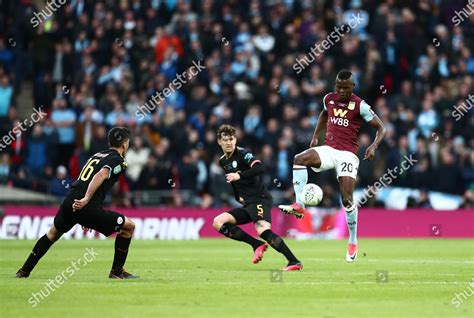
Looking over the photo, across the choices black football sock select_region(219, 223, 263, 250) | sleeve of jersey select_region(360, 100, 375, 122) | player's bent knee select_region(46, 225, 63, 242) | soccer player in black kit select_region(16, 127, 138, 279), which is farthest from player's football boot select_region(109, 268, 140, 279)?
sleeve of jersey select_region(360, 100, 375, 122)

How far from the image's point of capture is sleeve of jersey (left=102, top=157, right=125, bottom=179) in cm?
1461

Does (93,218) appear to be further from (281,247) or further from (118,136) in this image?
(281,247)

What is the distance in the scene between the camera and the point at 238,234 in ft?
56.1

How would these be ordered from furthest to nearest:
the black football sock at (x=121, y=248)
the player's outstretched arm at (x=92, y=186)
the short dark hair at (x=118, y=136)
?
the black football sock at (x=121, y=248) → the short dark hair at (x=118, y=136) → the player's outstretched arm at (x=92, y=186)

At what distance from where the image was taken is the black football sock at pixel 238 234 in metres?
16.9

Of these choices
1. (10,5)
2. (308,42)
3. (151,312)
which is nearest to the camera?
(151,312)

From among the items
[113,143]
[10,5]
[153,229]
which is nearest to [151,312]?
[113,143]

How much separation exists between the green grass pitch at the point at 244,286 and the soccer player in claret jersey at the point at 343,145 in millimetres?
1200

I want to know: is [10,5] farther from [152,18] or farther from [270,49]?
[270,49]

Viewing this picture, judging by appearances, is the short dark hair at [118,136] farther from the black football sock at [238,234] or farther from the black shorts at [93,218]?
the black football sock at [238,234]

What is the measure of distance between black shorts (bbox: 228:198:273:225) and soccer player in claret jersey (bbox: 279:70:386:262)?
1.69 feet

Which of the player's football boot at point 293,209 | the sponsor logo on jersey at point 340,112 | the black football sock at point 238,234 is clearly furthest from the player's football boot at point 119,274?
the sponsor logo on jersey at point 340,112

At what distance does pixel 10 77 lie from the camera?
105 feet

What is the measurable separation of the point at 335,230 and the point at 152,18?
8405 millimetres
